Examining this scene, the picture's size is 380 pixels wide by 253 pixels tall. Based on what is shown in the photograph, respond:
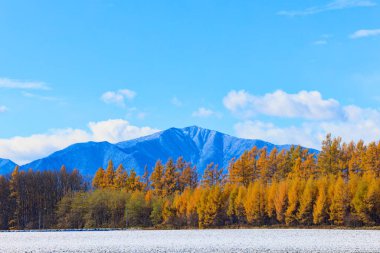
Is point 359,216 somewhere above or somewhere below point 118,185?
below

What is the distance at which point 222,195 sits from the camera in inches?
4218

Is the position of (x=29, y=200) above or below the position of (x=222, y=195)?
above

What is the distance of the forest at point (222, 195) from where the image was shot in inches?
3696

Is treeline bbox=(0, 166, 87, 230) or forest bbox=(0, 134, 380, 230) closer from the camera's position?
forest bbox=(0, 134, 380, 230)

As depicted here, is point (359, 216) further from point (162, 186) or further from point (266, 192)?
point (162, 186)

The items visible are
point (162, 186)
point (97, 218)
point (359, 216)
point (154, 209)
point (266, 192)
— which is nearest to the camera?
point (359, 216)

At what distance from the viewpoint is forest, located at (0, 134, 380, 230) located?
93.9m

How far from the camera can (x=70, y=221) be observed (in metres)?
120

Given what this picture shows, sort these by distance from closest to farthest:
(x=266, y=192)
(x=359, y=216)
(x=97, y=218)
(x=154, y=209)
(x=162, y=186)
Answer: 1. (x=359, y=216)
2. (x=266, y=192)
3. (x=154, y=209)
4. (x=97, y=218)
5. (x=162, y=186)

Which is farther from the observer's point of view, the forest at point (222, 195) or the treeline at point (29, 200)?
the treeline at point (29, 200)

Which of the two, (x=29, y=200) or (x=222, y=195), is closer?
(x=222, y=195)

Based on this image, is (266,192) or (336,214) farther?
(266,192)

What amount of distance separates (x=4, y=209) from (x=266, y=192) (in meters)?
68.8

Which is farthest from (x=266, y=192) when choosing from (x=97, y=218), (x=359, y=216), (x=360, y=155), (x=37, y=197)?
(x=37, y=197)
